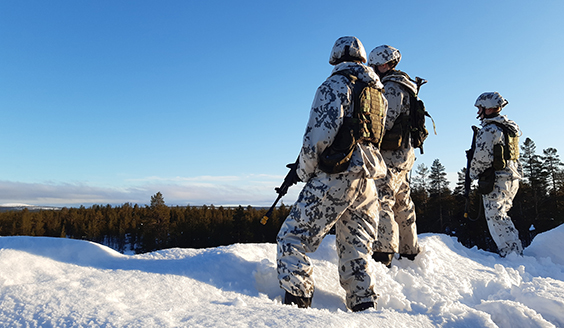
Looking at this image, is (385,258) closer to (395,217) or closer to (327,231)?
(395,217)

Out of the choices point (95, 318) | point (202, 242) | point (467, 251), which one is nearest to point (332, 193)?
point (95, 318)

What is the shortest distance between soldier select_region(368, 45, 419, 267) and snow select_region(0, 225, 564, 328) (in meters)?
0.53

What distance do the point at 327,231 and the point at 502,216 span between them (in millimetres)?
5153

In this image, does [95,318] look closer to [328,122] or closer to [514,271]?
[328,122]

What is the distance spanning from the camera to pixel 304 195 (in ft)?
9.54

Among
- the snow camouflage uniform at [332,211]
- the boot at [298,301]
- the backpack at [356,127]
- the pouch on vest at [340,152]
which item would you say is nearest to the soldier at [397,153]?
the backpack at [356,127]

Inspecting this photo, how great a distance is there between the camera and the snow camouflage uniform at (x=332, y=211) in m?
2.80

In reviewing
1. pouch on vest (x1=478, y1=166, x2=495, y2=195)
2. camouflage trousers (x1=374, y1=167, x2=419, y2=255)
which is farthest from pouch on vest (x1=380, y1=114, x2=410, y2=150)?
pouch on vest (x1=478, y1=166, x2=495, y2=195)

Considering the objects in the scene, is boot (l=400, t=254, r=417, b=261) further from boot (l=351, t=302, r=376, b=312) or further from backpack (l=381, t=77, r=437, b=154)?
boot (l=351, t=302, r=376, b=312)

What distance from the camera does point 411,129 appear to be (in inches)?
179

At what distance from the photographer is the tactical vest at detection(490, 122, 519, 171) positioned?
6.11 m

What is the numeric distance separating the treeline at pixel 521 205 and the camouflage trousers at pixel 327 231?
2165cm

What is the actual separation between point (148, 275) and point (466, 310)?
2.41 meters

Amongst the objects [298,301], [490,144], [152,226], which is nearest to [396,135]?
[298,301]
